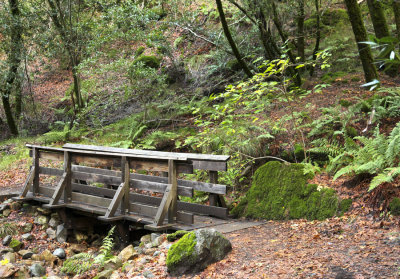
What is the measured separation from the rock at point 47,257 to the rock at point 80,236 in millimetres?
1246

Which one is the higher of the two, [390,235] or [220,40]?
[220,40]

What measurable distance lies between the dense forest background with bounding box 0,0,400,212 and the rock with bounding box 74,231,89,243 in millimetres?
2929

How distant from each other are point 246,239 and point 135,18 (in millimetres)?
10741

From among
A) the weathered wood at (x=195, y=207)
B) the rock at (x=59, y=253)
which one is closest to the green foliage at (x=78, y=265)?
the rock at (x=59, y=253)

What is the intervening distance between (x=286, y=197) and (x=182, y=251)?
285 centimetres

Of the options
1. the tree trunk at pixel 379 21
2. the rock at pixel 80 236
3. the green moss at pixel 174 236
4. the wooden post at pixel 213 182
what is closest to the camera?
the green moss at pixel 174 236

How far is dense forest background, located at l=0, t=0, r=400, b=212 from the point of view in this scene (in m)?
8.01

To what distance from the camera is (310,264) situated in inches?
167

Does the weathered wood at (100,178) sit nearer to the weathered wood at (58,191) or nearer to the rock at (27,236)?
the weathered wood at (58,191)

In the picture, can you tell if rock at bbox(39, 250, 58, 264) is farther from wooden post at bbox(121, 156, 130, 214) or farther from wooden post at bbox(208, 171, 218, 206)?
wooden post at bbox(208, 171, 218, 206)

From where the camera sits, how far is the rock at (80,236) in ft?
29.1

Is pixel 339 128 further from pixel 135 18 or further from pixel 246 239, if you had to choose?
pixel 135 18

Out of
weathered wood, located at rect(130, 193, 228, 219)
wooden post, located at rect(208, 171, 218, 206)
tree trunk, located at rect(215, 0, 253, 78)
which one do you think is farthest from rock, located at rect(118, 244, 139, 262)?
tree trunk, located at rect(215, 0, 253, 78)

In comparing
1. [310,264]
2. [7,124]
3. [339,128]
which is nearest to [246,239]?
[310,264]
